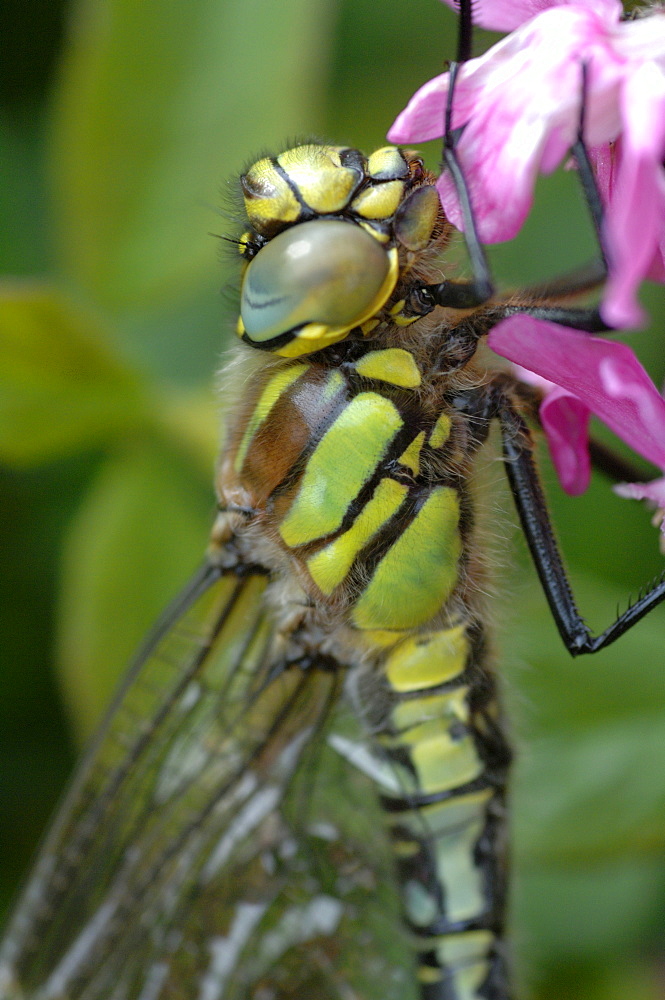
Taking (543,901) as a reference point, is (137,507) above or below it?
above

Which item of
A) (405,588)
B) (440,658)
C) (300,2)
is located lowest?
(440,658)

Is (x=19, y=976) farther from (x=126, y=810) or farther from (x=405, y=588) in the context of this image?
(x=405, y=588)

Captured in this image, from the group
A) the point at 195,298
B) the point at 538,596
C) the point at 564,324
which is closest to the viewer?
the point at 564,324

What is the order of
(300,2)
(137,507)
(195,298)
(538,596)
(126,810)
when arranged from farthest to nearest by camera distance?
(195,298)
(137,507)
(300,2)
(538,596)
(126,810)

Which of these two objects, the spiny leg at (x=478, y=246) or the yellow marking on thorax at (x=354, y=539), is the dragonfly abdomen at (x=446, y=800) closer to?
the yellow marking on thorax at (x=354, y=539)

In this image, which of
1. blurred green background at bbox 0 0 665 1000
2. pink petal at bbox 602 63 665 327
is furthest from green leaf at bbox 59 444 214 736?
pink petal at bbox 602 63 665 327

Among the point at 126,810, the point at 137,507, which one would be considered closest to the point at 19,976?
the point at 126,810

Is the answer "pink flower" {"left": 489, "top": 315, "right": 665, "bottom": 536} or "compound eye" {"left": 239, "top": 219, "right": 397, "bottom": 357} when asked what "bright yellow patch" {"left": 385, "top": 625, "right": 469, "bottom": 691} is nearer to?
"pink flower" {"left": 489, "top": 315, "right": 665, "bottom": 536}

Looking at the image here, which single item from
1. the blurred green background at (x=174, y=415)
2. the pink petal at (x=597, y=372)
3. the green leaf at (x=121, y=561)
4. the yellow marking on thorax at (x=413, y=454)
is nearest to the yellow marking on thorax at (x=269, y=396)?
the yellow marking on thorax at (x=413, y=454)
